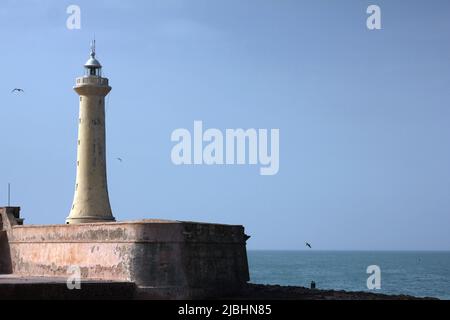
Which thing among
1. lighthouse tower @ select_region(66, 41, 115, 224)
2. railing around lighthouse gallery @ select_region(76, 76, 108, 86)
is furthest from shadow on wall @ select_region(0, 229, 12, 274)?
railing around lighthouse gallery @ select_region(76, 76, 108, 86)

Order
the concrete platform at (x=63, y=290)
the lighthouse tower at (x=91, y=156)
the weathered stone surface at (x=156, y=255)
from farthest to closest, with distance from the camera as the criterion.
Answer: the lighthouse tower at (x=91, y=156)
the weathered stone surface at (x=156, y=255)
the concrete platform at (x=63, y=290)

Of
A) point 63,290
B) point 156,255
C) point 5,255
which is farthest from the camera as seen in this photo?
point 5,255

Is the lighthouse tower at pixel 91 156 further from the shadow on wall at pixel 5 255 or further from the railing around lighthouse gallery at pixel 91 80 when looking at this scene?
the shadow on wall at pixel 5 255

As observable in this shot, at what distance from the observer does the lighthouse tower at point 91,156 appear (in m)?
31.9

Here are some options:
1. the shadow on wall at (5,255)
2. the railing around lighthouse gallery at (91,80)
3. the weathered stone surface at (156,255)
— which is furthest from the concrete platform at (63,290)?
the railing around lighthouse gallery at (91,80)

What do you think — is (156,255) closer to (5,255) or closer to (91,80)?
(5,255)

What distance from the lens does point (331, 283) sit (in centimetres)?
6588

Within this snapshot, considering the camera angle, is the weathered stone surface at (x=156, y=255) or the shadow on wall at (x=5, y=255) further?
the shadow on wall at (x=5, y=255)

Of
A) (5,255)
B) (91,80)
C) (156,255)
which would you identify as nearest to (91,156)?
(91,80)

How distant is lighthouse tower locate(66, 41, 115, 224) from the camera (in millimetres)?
31875

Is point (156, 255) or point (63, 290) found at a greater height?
point (156, 255)

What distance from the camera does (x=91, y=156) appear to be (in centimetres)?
3203
